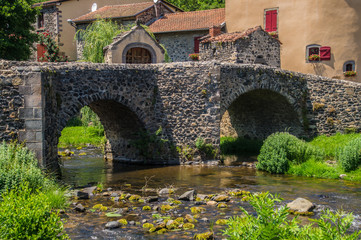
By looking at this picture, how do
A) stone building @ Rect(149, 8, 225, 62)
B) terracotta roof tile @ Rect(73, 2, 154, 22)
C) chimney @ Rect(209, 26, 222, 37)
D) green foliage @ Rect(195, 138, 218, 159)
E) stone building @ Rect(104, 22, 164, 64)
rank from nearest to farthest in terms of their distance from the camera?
green foliage @ Rect(195, 138, 218, 159), stone building @ Rect(104, 22, 164, 64), chimney @ Rect(209, 26, 222, 37), stone building @ Rect(149, 8, 225, 62), terracotta roof tile @ Rect(73, 2, 154, 22)

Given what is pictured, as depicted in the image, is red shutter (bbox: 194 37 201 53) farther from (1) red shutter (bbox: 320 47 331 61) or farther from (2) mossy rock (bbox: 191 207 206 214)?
(2) mossy rock (bbox: 191 207 206 214)

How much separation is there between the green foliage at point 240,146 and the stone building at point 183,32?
8.94m

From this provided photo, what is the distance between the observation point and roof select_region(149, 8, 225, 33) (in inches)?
1050

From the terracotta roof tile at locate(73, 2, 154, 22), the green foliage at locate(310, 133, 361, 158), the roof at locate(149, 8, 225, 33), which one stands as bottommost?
the green foliage at locate(310, 133, 361, 158)

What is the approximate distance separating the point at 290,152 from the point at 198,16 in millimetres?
15236

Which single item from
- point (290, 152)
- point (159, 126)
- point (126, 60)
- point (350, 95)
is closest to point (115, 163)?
point (159, 126)

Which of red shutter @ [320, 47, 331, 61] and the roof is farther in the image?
the roof

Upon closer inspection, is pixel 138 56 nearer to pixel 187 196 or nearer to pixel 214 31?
pixel 214 31

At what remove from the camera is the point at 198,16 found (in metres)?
28.2

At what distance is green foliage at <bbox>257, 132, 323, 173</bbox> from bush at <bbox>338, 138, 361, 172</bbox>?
1341 mm

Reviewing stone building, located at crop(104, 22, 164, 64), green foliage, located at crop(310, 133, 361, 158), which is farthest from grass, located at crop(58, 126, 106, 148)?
green foliage, located at crop(310, 133, 361, 158)

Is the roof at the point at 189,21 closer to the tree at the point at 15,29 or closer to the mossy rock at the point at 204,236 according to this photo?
the tree at the point at 15,29

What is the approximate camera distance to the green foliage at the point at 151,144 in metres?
16.6

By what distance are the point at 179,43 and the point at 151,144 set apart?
12124 mm
